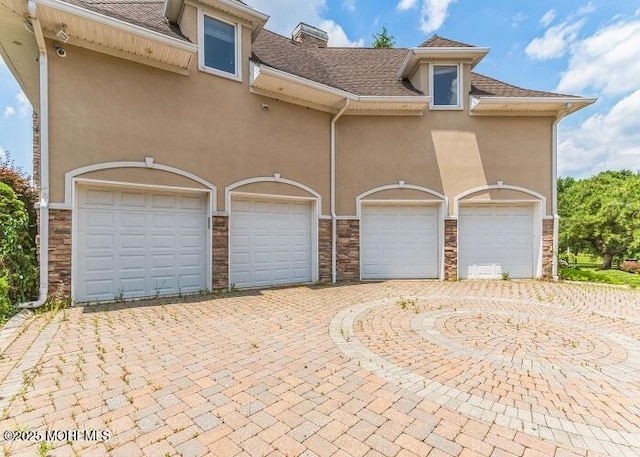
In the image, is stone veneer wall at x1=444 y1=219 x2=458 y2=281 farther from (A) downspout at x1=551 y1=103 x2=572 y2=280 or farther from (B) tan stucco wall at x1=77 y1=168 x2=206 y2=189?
(B) tan stucco wall at x1=77 y1=168 x2=206 y2=189

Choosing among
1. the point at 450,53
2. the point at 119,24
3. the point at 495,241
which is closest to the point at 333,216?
the point at 495,241

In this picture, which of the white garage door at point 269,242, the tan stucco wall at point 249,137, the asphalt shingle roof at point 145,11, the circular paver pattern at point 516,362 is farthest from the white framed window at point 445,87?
the asphalt shingle roof at point 145,11

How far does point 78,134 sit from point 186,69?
9.18 feet

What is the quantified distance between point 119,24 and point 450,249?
402 inches

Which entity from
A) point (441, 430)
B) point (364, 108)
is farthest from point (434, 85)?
point (441, 430)

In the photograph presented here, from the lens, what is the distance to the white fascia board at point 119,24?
5.75 m

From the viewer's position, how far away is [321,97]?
367 inches

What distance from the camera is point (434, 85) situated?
10.6 m

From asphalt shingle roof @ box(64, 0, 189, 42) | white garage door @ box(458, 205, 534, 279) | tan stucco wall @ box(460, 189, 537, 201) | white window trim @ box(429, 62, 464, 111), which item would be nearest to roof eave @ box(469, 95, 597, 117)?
white window trim @ box(429, 62, 464, 111)

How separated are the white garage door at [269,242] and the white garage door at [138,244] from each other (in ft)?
2.91

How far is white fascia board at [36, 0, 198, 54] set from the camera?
5754 mm

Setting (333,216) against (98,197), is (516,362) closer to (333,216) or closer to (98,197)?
(333,216)

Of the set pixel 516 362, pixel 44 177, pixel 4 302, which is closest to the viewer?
pixel 516 362

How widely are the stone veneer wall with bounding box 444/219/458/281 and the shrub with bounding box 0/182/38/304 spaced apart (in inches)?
412
